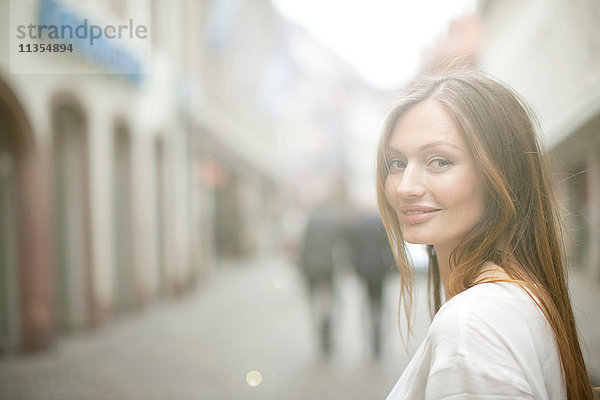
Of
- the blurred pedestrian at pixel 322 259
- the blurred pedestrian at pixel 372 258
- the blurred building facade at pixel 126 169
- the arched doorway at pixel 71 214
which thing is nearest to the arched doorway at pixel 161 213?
→ the blurred building facade at pixel 126 169

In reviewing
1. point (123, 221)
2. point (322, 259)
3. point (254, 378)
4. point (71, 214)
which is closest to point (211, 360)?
point (254, 378)

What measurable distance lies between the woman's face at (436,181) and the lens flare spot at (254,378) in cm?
400

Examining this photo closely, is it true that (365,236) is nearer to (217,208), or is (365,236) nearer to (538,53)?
(538,53)

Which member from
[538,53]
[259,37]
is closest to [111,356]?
[538,53]

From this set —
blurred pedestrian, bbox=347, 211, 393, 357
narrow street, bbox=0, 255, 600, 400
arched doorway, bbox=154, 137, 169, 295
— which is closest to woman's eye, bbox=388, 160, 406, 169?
narrow street, bbox=0, 255, 600, 400

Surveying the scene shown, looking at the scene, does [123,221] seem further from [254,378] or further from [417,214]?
[417,214]

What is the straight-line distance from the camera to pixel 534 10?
3357 mm

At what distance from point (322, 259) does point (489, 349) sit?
4.61 meters

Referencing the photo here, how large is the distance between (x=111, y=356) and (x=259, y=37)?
49.0 feet

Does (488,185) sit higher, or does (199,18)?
(199,18)

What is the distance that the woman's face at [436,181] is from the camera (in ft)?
3.79

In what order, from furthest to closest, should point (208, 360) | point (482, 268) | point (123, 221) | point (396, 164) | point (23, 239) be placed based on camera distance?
1. point (123, 221)
2. point (23, 239)
3. point (208, 360)
4. point (396, 164)
5. point (482, 268)

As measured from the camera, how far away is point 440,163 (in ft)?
3.87

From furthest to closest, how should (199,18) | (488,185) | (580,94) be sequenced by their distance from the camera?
(199,18), (580,94), (488,185)
